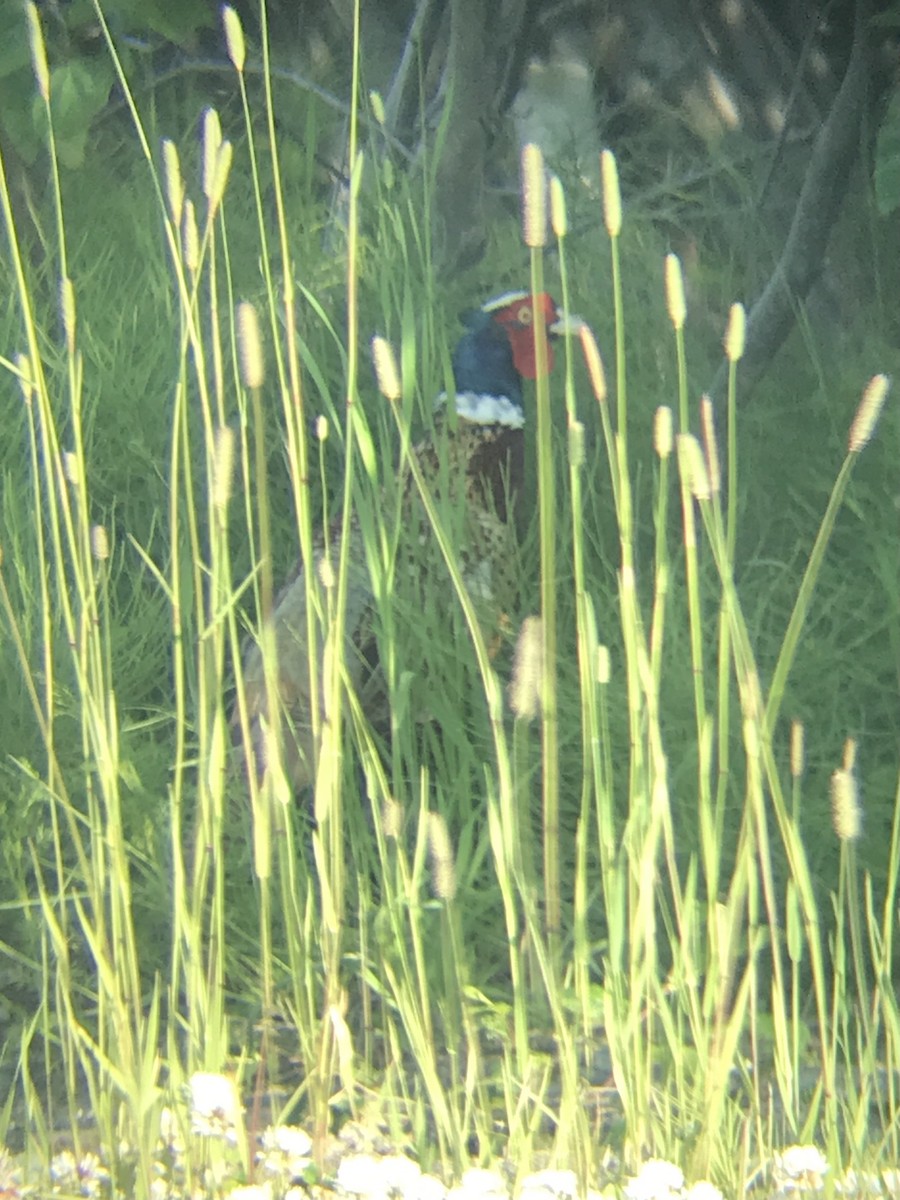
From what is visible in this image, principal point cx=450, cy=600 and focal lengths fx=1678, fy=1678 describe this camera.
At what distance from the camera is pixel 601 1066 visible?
1.79 m

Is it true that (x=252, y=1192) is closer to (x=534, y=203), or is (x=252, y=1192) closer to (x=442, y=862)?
(x=442, y=862)

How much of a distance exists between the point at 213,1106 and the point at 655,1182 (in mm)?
360

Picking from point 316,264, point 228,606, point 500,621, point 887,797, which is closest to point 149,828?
point 500,621

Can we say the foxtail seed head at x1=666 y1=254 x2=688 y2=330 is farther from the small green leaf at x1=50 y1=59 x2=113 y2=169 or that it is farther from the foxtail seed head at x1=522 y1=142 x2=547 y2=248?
the small green leaf at x1=50 y1=59 x2=113 y2=169

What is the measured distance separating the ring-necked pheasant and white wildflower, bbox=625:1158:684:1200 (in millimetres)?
554

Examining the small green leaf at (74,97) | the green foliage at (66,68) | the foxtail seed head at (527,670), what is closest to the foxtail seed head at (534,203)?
the foxtail seed head at (527,670)

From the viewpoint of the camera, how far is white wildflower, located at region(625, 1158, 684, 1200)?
1312 millimetres

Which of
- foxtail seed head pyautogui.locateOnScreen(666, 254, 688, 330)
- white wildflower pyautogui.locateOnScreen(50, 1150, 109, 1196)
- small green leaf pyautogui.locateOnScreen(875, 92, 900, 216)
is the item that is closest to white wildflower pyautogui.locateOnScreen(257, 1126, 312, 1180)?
white wildflower pyautogui.locateOnScreen(50, 1150, 109, 1196)

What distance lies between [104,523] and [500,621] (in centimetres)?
75

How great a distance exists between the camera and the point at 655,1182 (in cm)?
132

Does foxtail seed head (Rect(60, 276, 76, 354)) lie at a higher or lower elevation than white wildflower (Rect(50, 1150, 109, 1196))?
higher

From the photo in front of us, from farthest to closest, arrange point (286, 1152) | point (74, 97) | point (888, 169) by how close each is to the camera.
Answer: point (74, 97)
point (888, 169)
point (286, 1152)

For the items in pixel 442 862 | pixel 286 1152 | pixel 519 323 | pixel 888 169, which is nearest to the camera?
pixel 442 862

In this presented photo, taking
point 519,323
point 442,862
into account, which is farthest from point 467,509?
point 442,862
